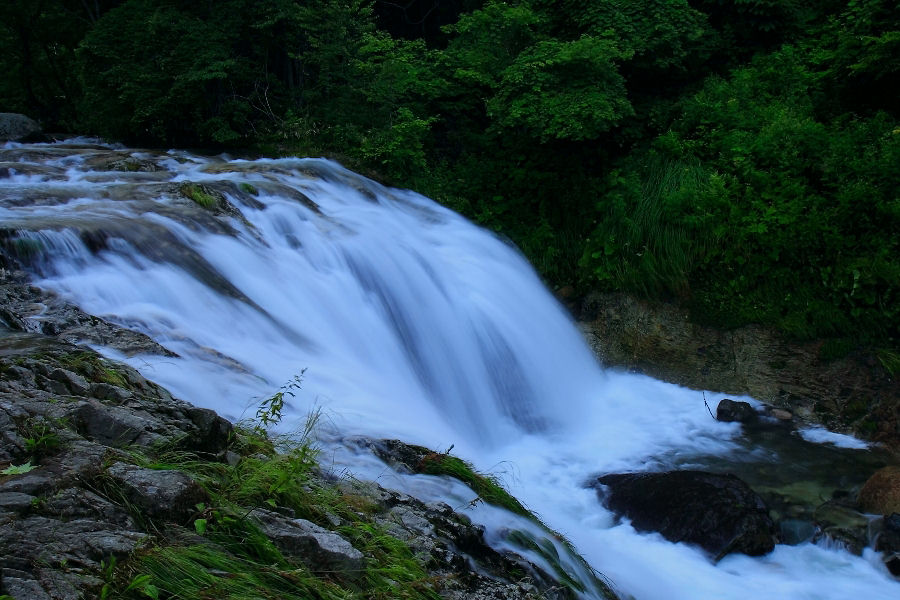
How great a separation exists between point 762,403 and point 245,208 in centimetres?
635

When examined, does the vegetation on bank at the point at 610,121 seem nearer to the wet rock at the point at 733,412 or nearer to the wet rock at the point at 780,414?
the wet rock at the point at 780,414

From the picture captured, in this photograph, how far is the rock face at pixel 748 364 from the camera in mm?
7543

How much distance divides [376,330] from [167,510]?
4320 millimetres

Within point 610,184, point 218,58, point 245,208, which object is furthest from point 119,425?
point 218,58

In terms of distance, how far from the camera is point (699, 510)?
17.8ft

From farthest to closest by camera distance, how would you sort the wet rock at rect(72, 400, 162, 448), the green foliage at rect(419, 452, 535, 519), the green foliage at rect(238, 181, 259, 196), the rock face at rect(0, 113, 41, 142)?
the rock face at rect(0, 113, 41, 142)
the green foliage at rect(238, 181, 259, 196)
the green foliage at rect(419, 452, 535, 519)
the wet rock at rect(72, 400, 162, 448)

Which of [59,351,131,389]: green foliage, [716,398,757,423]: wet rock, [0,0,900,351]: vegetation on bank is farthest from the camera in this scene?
[0,0,900,351]: vegetation on bank

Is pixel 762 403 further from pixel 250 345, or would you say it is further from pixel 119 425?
pixel 119 425

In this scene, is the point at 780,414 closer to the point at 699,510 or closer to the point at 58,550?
the point at 699,510

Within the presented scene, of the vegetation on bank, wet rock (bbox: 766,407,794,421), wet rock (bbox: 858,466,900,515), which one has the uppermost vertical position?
the vegetation on bank

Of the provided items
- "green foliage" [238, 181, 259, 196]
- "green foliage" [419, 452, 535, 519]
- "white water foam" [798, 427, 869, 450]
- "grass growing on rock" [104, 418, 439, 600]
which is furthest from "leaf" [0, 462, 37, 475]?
"white water foam" [798, 427, 869, 450]

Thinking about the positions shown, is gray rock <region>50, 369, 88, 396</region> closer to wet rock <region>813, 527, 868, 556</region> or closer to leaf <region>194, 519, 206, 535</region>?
leaf <region>194, 519, 206, 535</region>

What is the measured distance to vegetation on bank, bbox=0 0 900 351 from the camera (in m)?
8.33

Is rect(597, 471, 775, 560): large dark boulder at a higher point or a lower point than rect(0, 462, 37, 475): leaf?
lower
